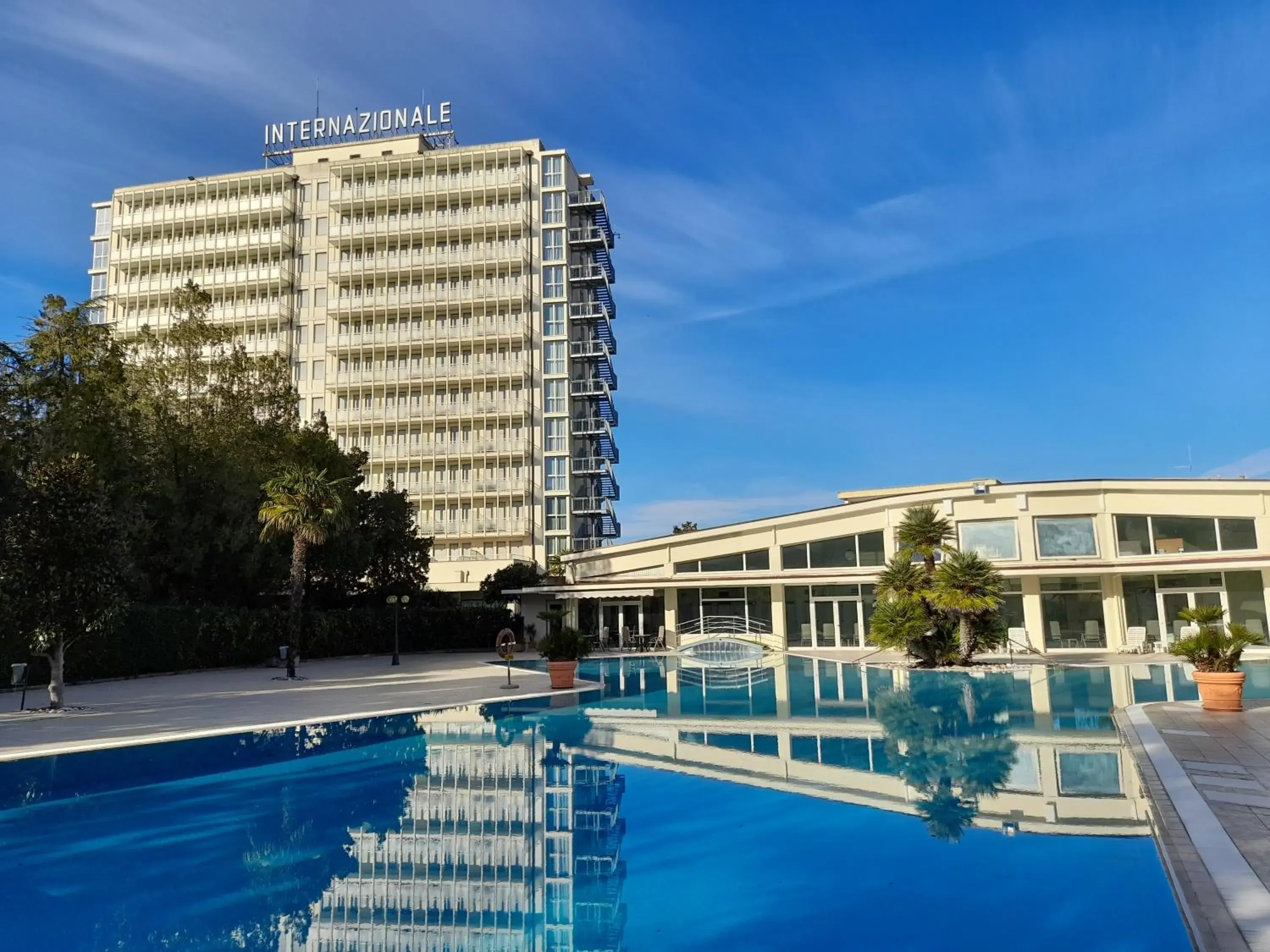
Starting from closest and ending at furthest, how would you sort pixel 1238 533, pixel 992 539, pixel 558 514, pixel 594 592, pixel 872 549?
pixel 1238 533
pixel 992 539
pixel 872 549
pixel 594 592
pixel 558 514

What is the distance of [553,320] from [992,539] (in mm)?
35860

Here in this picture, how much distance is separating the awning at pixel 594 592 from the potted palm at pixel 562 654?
16.1 m

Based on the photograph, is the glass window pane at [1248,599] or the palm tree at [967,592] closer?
the palm tree at [967,592]

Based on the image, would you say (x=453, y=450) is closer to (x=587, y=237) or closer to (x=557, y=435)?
(x=557, y=435)

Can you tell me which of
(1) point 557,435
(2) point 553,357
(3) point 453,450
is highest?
(2) point 553,357

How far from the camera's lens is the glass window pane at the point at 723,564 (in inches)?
1507

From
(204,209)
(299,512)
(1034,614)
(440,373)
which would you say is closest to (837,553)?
(1034,614)

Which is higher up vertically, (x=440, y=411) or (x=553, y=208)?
(x=553, y=208)

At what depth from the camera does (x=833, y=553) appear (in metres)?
36.5

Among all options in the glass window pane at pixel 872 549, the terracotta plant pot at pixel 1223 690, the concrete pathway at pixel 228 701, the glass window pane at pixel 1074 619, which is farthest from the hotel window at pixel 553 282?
the terracotta plant pot at pixel 1223 690

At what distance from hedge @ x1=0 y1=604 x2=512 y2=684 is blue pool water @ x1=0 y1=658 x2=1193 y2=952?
39.0ft

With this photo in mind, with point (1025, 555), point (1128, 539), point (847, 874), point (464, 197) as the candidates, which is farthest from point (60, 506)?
point (464, 197)

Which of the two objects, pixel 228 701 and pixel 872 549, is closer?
pixel 228 701

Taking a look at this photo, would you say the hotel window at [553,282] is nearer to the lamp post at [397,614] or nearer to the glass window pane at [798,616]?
the lamp post at [397,614]
